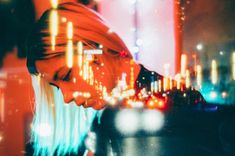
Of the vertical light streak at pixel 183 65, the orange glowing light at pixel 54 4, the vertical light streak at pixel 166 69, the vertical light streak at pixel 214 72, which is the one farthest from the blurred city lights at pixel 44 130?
the vertical light streak at pixel 214 72

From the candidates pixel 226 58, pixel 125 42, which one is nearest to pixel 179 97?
pixel 226 58

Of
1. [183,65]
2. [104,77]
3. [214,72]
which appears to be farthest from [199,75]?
[104,77]

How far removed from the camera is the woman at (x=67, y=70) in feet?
9.21

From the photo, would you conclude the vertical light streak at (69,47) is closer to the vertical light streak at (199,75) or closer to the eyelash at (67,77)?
the eyelash at (67,77)

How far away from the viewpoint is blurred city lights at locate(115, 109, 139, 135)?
10833mm

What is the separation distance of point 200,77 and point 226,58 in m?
0.83

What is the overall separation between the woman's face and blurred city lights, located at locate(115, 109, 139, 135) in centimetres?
745

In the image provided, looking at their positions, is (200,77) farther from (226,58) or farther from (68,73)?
(68,73)

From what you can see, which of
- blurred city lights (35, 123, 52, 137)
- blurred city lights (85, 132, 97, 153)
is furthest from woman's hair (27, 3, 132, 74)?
blurred city lights (85, 132, 97, 153)

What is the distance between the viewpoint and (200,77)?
4.39m

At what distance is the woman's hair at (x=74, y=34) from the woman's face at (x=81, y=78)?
7cm

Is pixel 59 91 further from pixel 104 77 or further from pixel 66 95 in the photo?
pixel 104 77

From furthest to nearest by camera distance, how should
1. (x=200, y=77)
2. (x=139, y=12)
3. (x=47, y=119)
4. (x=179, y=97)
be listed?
(x=179, y=97), (x=200, y=77), (x=139, y=12), (x=47, y=119)

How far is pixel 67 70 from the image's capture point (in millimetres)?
2947
